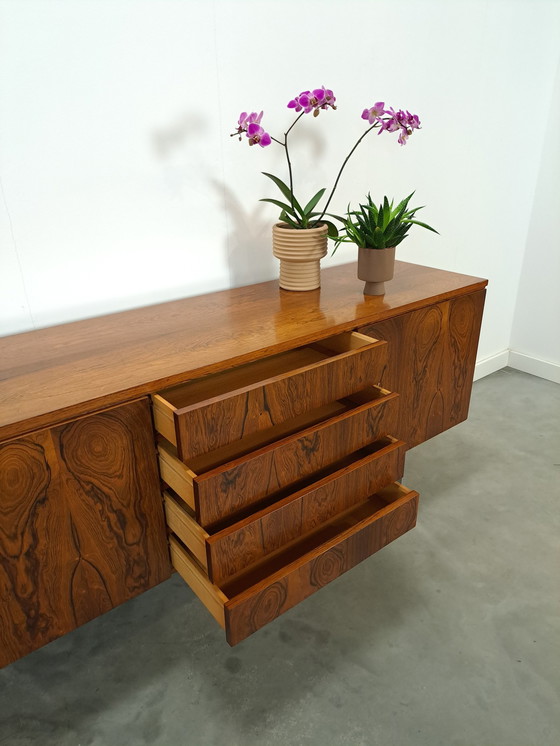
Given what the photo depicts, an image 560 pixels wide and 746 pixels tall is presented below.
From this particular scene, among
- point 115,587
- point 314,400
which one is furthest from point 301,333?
point 115,587

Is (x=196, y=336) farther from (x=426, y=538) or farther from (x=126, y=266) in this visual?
(x=426, y=538)

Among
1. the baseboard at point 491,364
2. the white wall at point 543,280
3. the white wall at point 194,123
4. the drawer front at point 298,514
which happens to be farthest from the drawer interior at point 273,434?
the white wall at point 543,280

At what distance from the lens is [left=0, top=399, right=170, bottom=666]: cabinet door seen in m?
0.77

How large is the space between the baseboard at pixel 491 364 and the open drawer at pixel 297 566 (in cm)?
137

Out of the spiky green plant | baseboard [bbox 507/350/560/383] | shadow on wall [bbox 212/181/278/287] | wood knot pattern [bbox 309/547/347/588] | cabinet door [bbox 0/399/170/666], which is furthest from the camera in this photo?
baseboard [bbox 507/350/560/383]

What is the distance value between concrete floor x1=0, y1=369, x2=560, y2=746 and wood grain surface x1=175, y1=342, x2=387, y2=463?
51 cm

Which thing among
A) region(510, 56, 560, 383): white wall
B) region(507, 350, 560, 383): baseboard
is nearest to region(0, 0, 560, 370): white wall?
region(510, 56, 560, 383): white wall

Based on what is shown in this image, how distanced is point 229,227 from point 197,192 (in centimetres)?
12

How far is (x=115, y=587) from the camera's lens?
93 centimetres

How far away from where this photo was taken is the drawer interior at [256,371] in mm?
1012

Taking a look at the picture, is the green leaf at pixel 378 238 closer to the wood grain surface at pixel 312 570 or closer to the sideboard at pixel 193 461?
the sideboard at pixel 193 461

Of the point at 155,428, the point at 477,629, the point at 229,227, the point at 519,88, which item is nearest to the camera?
the point at 155,428

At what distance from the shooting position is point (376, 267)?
1.23 metres

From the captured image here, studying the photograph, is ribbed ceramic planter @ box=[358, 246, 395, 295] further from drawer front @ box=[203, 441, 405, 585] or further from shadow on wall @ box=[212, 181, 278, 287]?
drawer front @ box=[203, 441, 405, 585]
